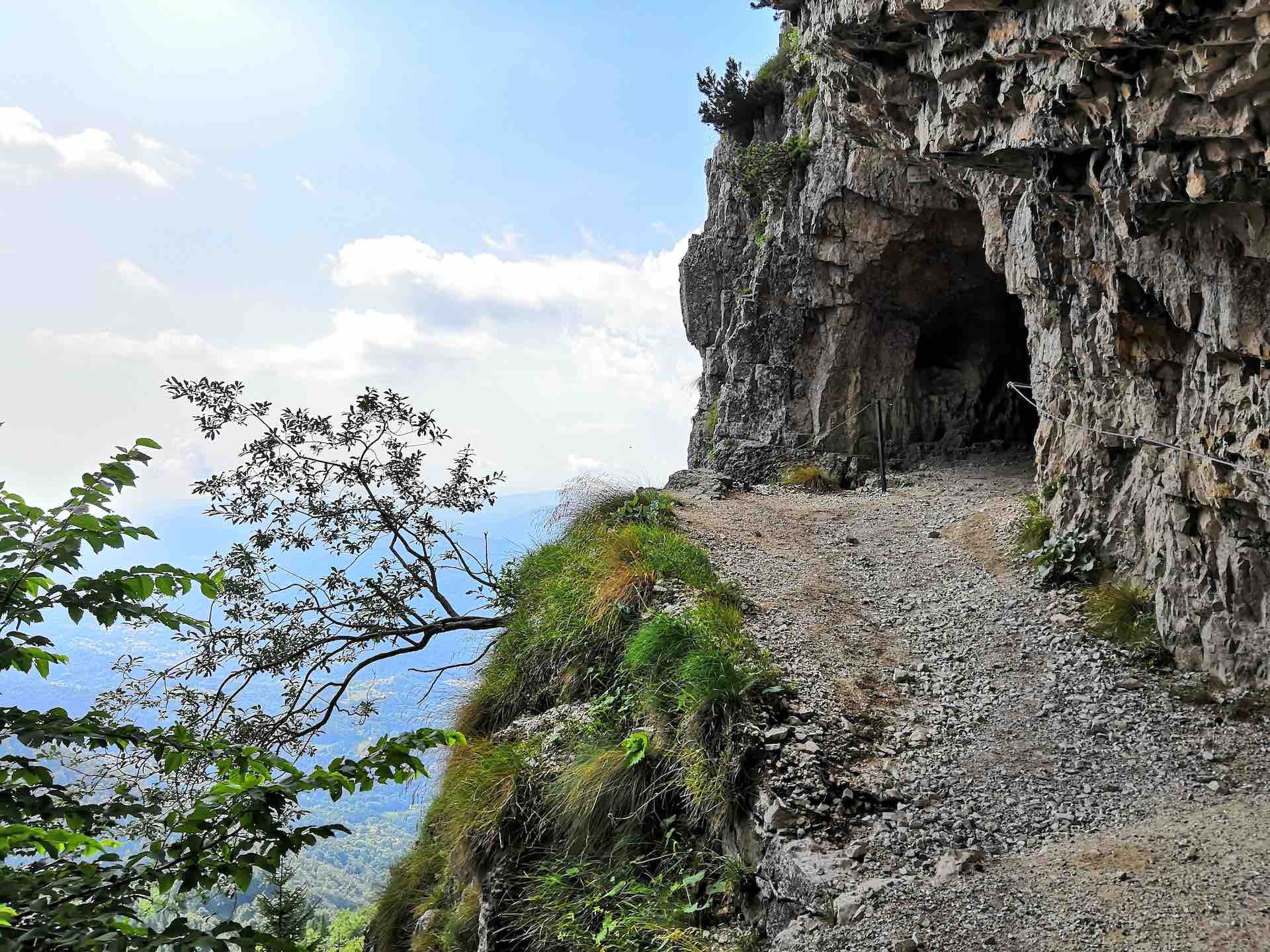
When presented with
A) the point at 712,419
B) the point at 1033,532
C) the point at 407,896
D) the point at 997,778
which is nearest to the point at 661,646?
the point at 997,778

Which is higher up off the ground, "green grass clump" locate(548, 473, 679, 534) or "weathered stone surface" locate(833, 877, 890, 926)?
"green grass clump" locate(548, 473, 679, 534)

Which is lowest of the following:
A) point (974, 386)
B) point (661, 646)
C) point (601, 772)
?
point (601, 772)

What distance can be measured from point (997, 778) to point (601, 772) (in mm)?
2553

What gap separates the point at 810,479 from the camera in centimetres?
1408

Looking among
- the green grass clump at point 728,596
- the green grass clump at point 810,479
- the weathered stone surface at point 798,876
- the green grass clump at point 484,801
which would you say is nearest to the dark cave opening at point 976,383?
the green grass clump at point 810,479

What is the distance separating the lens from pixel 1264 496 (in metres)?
4.90

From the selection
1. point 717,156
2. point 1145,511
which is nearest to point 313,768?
point 1145,511

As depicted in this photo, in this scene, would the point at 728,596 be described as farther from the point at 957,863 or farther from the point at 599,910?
the point at 957,863

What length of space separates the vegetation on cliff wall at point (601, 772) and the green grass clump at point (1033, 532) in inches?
128

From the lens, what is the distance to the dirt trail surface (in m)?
3.59

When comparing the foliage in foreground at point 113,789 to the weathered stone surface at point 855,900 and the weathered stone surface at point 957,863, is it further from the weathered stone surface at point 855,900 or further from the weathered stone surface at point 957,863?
the weathered stone surface at point 957,863

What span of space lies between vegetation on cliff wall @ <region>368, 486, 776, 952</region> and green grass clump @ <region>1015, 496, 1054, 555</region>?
10.6 ft

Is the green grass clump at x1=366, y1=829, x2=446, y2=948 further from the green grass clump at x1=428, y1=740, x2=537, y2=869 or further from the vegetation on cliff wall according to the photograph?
the green grass clump at x1=428, y1=740, x2=537, y2=869

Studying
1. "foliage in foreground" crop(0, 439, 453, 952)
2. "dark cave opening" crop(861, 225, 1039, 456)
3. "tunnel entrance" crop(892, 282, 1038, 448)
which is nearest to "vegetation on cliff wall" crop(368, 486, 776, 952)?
"foliage in foreground" crop(0, 439, 453, 952)
